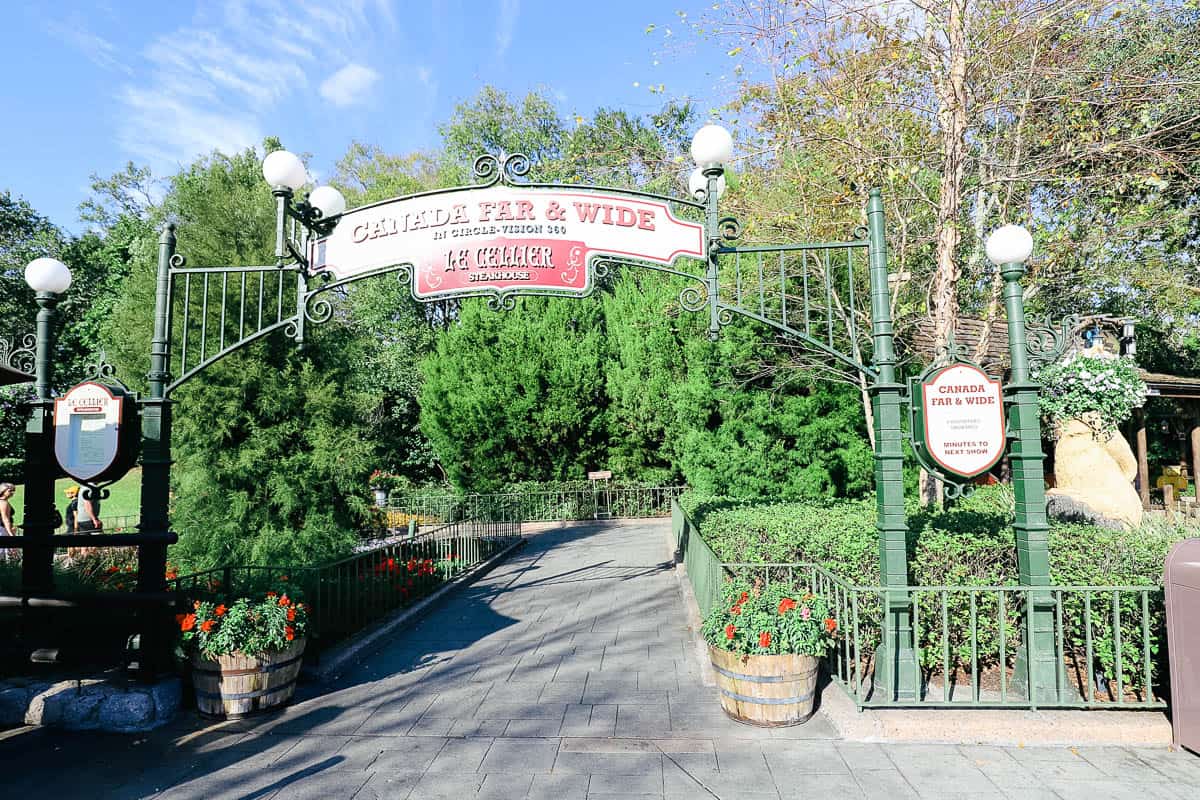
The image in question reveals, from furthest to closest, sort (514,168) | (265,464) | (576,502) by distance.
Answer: (576,502), (265,464), (514,168)

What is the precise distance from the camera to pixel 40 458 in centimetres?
577

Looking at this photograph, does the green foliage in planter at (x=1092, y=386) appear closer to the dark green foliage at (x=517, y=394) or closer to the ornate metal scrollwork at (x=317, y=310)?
the ornate metal scrollwork at (x=317, y=310)

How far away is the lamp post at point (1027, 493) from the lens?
461 centimetres

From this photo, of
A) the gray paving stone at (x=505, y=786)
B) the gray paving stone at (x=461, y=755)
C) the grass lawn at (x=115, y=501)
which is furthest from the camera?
the grass lawn at (x=115, y=501)

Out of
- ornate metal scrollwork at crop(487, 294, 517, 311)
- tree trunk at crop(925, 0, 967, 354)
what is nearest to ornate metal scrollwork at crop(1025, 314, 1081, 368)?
tree trunk at crop(925, 0, 967, 354)

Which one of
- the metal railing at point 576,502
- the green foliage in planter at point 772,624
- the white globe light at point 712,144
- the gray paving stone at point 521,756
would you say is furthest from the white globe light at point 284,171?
the metal railing at point 576,502

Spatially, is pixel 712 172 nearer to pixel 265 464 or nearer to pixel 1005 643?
pixel 1005 643

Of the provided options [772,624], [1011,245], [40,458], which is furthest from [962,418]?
[40,458]

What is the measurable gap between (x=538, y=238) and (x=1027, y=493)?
436 centimetres

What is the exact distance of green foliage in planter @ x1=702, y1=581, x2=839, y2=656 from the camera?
456 centimetres

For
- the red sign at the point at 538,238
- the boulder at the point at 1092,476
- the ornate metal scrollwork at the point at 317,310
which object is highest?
the red sign at the point at 538,238

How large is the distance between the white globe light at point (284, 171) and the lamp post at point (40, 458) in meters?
2.19

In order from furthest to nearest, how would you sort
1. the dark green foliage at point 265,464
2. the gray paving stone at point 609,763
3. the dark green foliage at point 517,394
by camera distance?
the dark green foliage at point 517,394, the dark green foliage at point 265,464, the gray paving stone at point 609,763

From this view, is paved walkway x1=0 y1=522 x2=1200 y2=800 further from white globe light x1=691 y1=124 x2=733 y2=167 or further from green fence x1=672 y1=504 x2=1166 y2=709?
white globe light x1=691 y1=124 x2=733 y2=167
